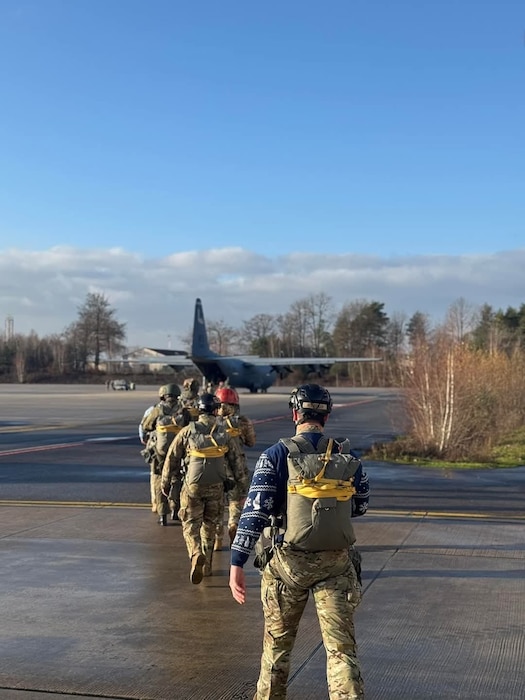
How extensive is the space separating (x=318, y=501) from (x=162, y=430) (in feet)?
22.1

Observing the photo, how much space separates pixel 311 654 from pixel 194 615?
4.22ft

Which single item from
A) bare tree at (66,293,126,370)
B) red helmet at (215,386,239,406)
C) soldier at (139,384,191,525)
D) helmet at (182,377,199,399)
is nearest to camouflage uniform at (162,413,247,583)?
red helmet at (215,386,239,406)

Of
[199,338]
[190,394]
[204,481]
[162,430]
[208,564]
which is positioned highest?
[199,338]

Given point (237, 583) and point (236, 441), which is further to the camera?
point (236, 441)

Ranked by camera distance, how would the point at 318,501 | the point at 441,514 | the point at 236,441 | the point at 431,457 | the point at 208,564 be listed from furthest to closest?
the point at 431,457, the point at 441,514, the point at 236,441, the point at 208,564, the point at 318,501

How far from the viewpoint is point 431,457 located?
19484 mm

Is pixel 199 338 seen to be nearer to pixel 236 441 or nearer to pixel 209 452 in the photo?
pixel 236 441

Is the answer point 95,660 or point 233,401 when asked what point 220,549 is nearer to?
point 233,401

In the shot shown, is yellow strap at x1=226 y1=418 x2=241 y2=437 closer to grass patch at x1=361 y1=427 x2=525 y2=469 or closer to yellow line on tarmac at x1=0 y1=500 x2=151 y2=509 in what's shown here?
yellow line on tarmac at x1=0 y1=500 x2=151 y2=509

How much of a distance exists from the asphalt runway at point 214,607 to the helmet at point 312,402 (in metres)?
1.80

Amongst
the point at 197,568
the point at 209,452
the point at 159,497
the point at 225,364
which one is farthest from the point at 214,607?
the point at 225,364

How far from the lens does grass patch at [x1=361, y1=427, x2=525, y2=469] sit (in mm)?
18219

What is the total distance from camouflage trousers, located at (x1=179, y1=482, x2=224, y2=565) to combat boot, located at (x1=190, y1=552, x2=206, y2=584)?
0.24 m

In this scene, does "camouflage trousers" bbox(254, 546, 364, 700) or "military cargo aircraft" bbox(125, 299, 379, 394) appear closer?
"camouflage trousers" bbox(254, 546, 364, 700)
